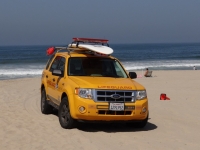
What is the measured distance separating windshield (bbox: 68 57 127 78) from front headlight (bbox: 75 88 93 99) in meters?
0.98

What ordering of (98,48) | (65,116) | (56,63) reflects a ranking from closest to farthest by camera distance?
(65,116)
(98,48)
(56,63)

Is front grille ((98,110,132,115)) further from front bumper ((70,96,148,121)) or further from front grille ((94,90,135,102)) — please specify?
front grille ((94,90,135,102))

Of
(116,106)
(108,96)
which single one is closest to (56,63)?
(108,96)

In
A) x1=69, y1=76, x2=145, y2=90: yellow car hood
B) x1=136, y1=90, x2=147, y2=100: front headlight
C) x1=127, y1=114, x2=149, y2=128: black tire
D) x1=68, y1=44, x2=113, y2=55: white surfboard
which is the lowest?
x1=127, y1=114, x2=149, y2=128: black tire

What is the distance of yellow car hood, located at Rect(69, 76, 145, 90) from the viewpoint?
27.0 feet

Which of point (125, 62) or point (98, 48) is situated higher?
point (98, 48)

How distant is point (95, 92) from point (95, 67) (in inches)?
55.0

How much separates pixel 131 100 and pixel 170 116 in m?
2.64

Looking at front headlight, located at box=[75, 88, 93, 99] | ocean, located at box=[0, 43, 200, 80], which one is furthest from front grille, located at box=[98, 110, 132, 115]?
ocean, located at box=[0, 43, 200, 80]

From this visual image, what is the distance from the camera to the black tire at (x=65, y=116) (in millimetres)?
8430

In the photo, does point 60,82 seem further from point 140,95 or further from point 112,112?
point 140,95

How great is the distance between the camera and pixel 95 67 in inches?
372

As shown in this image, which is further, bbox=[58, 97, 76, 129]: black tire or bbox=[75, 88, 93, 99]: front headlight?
bbox=[58, 97, 76, 129]: black tire

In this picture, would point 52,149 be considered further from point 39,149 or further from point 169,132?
point 169,132
